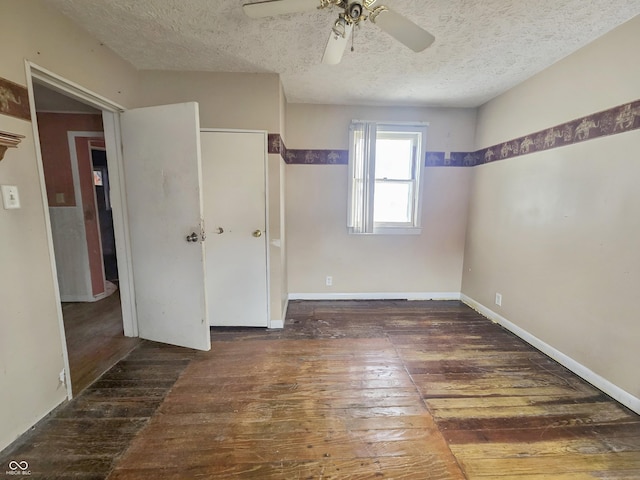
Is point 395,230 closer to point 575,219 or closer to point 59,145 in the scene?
point 575,219

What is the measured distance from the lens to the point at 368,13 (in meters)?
1.30

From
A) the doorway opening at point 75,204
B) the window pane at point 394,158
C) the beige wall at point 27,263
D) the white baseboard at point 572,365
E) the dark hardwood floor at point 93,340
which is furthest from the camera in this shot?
the window pane at point 394,158

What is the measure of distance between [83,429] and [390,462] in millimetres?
1707

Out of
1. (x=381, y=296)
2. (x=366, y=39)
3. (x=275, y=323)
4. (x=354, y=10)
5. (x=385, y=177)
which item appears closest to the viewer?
(x=354, y=10)

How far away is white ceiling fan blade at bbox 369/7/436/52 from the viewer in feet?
4.17

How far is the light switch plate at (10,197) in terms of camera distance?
1.35m

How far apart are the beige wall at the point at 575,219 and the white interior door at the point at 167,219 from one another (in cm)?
294

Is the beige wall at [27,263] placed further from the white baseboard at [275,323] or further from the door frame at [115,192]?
the white baseboard at [275,323]

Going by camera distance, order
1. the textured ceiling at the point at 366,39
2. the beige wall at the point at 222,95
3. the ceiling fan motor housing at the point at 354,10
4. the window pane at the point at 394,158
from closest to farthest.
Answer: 1. the ceiling fan motor housing at the point at 354,10
2. the textured ceiling at the point at 366,39
3. the beige wall at the point at 222,95
4. the window pane at the point at 394,158

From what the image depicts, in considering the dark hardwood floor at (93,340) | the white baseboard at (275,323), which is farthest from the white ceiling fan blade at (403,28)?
the dark hardwood floor at (93,340)

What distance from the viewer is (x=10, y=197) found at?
1378 mm

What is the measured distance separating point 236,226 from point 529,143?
2.90m

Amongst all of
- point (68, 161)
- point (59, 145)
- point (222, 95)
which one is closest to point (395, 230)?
point (222, 95)

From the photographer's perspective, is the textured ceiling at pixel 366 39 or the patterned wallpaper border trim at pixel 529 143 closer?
the textured ceiling at pixel 366 39
